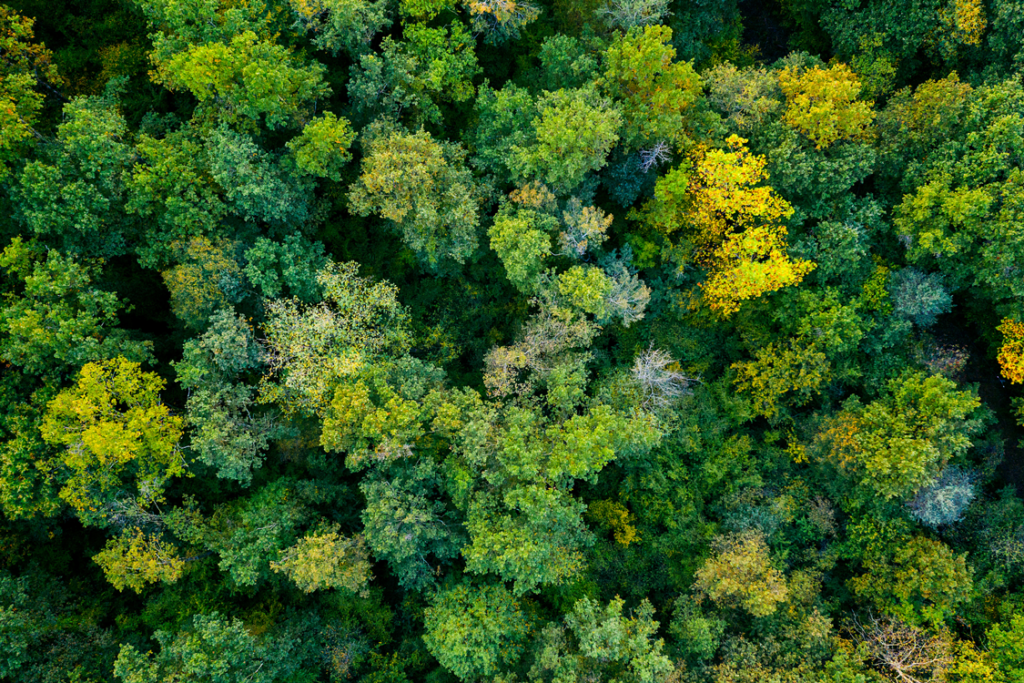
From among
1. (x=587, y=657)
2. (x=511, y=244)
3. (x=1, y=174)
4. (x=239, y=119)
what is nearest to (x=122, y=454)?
(x=1, y=174)

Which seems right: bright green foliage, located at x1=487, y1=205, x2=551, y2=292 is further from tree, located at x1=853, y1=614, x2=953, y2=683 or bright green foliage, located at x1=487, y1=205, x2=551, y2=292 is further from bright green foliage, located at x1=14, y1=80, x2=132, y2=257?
tree, located at x1=853, y1=614, x2=953, y2=683

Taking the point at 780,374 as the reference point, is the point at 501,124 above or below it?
above

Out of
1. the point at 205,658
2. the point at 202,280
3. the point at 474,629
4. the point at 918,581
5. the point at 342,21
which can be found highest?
the point at 342,21

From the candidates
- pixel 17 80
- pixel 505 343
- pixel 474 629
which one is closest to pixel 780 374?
pixel 505 343

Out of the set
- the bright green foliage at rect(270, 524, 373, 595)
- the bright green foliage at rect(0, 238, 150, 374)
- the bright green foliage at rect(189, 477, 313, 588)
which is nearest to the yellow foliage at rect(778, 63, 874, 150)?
the bright green foliage at rect(270, 524, 373, 595)

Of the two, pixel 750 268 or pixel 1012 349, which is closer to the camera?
pixel 750 268

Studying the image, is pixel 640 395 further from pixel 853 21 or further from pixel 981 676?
pixel 853 21

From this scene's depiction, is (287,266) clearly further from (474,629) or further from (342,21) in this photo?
(474,629)
